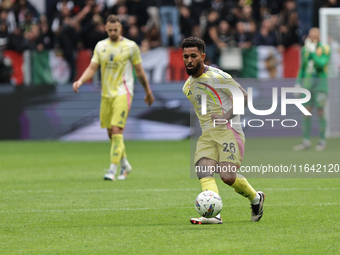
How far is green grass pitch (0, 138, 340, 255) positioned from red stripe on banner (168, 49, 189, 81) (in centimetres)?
575

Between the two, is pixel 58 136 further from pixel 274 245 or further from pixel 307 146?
pixel 274 245

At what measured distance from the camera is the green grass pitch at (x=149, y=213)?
16.3 ft

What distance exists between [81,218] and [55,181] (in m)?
3.49

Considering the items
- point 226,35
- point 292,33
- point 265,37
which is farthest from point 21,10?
point 292,33

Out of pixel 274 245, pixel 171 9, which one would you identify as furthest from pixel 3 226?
pixel 171 9

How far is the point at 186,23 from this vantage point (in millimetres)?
17984

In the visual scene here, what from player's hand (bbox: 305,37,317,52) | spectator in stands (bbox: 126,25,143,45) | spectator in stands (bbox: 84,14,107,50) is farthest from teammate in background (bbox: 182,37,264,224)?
spectator in stands (bbox: 84,14,107,50)

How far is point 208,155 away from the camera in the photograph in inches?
235

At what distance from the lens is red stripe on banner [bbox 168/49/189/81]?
58.2ft

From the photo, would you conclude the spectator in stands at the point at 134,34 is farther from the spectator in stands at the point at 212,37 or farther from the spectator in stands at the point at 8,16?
the spectator in stands at the point at 8,16

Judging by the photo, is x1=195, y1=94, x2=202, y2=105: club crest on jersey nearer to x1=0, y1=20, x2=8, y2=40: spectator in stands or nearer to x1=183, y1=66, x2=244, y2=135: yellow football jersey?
x1=183, y1=66, x2=244, y2=135: yellow football jersey

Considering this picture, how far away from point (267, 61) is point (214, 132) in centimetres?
1223

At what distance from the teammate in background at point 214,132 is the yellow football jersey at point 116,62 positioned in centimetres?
378

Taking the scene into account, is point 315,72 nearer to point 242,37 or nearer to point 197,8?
point 242,37
